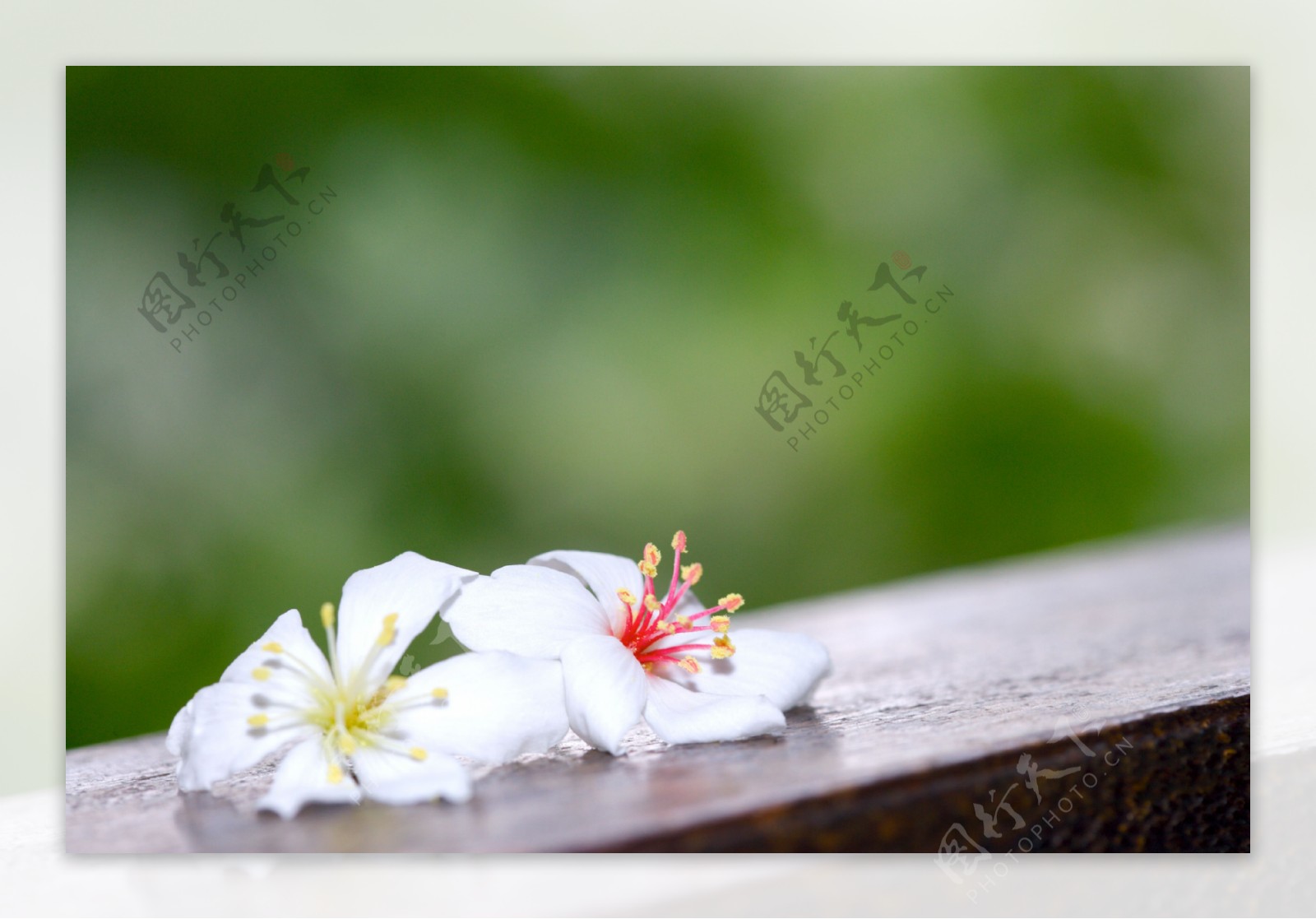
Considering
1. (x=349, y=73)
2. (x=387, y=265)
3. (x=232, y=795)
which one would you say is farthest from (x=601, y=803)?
(x=387, y=265)

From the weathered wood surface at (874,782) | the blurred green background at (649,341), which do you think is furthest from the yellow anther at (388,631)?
the blurred green background at (649,341)

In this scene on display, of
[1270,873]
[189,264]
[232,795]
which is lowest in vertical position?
[1270,873]

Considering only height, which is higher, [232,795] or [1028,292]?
[1028,292]

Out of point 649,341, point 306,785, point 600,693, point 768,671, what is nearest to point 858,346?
point 649,341

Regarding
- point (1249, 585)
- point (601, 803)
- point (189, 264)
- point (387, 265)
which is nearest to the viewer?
point (601, 803)

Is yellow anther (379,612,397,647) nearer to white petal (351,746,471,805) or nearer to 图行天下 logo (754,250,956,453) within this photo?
white petal (351,746,471,805)

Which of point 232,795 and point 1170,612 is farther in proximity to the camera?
point 1170,612

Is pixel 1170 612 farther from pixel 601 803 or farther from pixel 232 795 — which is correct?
pixel 232 795
